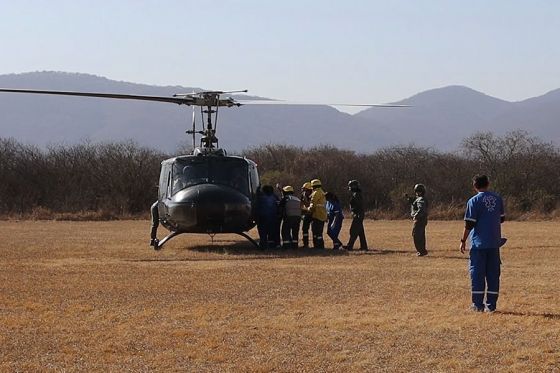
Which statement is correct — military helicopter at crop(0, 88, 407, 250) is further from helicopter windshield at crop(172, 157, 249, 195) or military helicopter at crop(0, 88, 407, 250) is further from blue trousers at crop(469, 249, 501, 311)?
blue trousers at crop(469, 249, 501, 311)

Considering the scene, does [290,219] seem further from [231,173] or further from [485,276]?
[485,276]

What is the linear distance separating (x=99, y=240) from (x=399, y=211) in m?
20.2

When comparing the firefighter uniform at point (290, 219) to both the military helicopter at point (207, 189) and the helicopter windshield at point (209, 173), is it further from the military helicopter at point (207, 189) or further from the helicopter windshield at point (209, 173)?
the helicopter windshield at point (209, 173)

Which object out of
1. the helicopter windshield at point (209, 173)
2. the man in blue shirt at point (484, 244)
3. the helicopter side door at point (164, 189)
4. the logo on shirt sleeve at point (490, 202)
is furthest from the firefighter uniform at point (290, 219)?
the logo on shirt sleeve at point (490, 202)

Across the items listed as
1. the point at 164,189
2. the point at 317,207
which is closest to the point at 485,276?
the point at 317,207

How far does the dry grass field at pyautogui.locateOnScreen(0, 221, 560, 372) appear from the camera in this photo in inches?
320

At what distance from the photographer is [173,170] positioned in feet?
67.8

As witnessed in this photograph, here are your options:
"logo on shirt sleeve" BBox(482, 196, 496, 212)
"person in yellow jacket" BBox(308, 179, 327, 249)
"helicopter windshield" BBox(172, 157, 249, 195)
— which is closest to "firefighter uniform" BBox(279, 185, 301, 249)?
"person in yellow jacket" BBox(308, 179, 327, 249)

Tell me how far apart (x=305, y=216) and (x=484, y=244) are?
10.3 meters

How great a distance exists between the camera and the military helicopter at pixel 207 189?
19344 millimetres

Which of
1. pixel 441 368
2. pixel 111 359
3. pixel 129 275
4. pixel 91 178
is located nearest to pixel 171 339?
pixel 111 359

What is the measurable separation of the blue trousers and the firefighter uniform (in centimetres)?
983

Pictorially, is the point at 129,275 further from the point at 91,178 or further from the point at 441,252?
the point at 91,178

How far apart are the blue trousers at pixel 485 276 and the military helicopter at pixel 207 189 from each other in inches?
357
